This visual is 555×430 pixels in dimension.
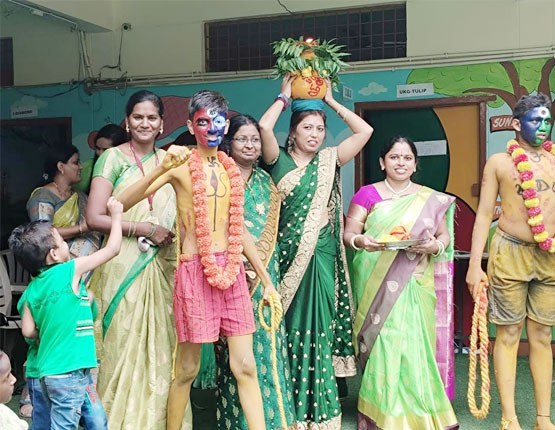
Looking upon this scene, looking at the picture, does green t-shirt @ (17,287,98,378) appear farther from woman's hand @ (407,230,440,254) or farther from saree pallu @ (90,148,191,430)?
woman's hand @ (407,230,440,254)

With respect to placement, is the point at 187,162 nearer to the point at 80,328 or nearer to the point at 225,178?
the point at 225,178

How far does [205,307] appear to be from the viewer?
13.2 ft

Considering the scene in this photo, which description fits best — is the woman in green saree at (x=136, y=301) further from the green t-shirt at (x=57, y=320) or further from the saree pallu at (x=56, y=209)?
the saree pallu at (x=56, y=209)

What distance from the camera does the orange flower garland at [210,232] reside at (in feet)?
13.0

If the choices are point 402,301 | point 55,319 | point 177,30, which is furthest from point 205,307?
point 177,30

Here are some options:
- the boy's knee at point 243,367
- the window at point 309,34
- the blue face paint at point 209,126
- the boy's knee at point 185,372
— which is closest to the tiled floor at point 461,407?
the boy's knee at point 185,372

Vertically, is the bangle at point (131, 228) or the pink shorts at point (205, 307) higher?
the bangle at point (131, 228)

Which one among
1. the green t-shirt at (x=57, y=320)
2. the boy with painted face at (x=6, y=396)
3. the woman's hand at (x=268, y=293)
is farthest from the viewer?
the woman's hand at (x=268, y=293)

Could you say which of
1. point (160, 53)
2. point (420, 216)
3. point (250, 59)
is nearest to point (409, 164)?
point (420, 216)

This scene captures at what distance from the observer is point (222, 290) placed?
4.06 meters

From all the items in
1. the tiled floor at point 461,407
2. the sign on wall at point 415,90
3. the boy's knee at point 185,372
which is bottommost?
the tiled floor at point 461,407

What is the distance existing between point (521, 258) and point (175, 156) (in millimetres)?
2198

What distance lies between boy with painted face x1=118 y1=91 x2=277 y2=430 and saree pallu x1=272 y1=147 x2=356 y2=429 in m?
0.64

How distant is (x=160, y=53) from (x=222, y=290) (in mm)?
4661
